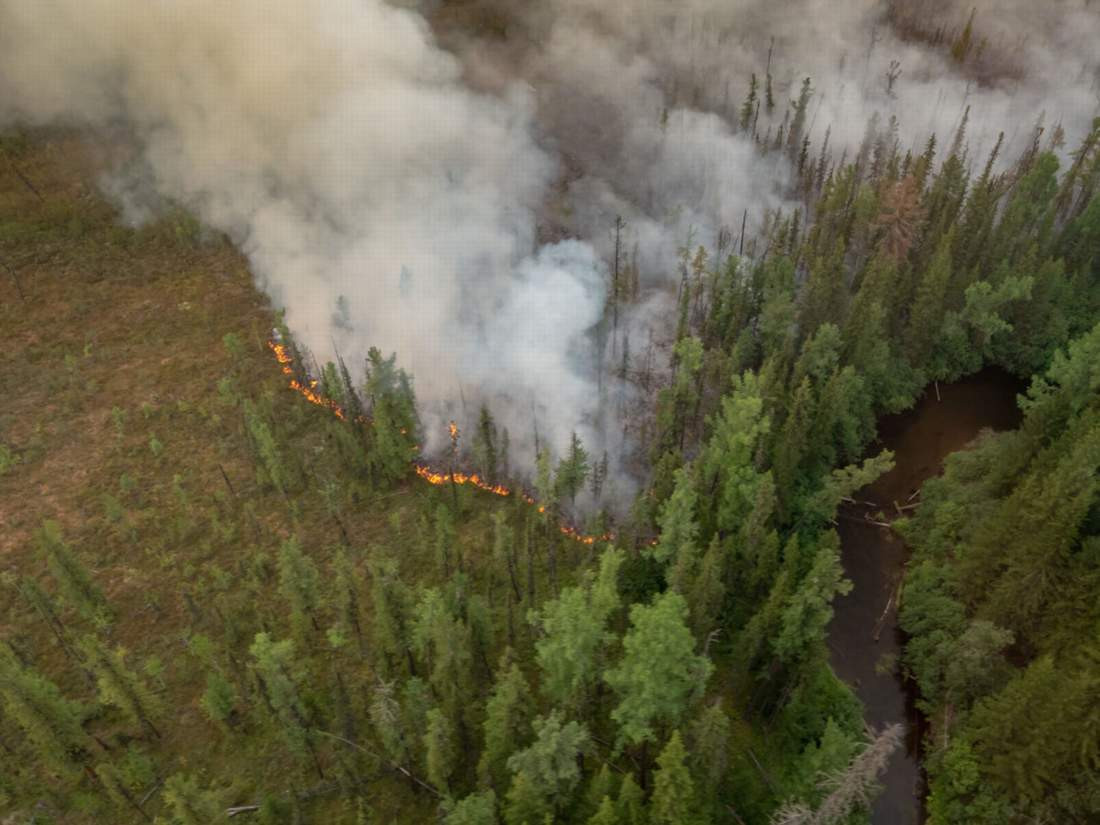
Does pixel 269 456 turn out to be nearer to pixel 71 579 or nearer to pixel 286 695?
pixel 71 579

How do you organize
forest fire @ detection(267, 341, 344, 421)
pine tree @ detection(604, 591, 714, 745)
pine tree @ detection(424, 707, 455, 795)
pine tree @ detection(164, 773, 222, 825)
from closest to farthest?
pine tree @ detection(604, 591, 714, 745) → pine tree @ detection(164, 773, 222, 825) → pine tree @ detection(424, 707, 455, 795) → forest fire @ detection(267, 341, 344, 421)

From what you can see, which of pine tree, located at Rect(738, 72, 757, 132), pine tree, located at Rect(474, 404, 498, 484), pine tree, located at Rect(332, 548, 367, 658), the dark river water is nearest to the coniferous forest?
pine tree, located at Rect(474, 404, 498, 484)

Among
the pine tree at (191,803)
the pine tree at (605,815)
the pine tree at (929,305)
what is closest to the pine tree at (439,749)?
the pine tree at (605,815)

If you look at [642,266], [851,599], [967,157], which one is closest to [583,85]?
[642,266]

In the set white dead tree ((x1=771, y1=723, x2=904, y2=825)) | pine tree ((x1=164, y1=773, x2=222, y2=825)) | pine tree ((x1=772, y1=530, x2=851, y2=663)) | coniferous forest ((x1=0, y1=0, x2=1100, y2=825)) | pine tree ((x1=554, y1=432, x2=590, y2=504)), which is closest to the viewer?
white dead tree ((x1=771, y1=723, x2=904, y2=825))

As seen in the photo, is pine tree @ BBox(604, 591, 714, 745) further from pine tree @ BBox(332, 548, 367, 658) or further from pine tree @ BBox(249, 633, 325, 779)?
pine tree @ BBox(332, 548, 367, 658)

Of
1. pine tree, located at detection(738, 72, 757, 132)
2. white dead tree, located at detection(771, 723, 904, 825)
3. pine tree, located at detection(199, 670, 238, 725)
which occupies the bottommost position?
white dead tree, located at detection(771, 723, 904, 825)

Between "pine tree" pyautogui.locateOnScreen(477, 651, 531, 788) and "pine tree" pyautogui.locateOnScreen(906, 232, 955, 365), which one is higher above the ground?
"pine tree" pyautogui.locateOnScreen(906, 232, 955, 365)
